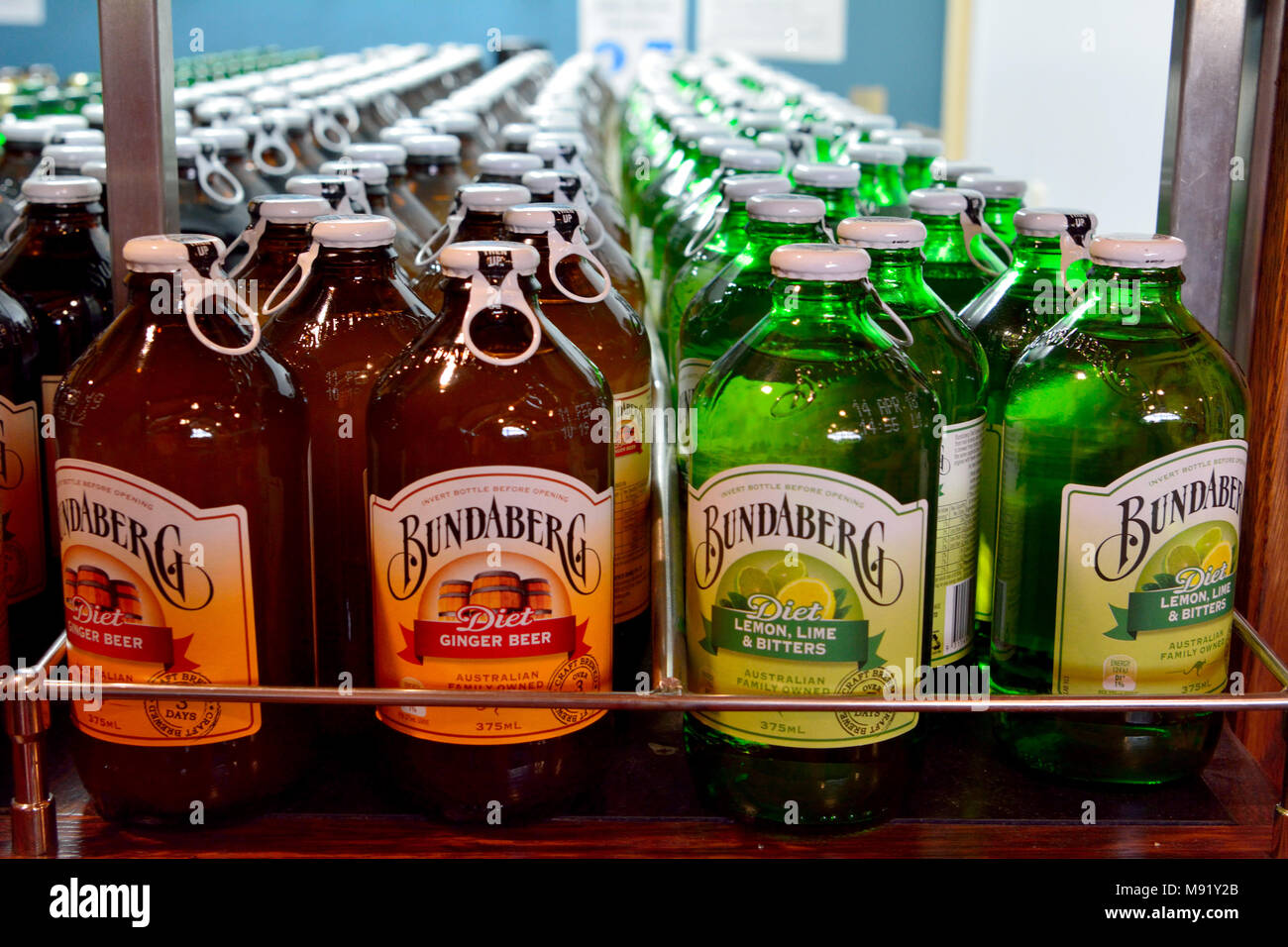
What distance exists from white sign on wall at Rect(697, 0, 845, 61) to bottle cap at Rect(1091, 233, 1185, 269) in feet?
20.4

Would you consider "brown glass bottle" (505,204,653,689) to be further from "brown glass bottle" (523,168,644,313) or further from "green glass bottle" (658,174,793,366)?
"green glass bottle" (658,174,793,366)

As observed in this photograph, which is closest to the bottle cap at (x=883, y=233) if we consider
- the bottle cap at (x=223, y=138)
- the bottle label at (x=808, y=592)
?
the bottle label at (x=808, y=592)

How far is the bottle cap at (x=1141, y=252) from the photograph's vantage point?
0.94 meters

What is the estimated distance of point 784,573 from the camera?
36.2 inches

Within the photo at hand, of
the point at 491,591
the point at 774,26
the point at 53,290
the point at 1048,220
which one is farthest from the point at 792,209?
the point at 774,26

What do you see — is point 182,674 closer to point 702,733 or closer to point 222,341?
point 222,341

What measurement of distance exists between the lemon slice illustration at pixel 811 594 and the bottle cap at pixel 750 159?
2.54 feet

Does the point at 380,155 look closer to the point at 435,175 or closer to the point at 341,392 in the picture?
the point at 435,175

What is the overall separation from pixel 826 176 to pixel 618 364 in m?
0.27

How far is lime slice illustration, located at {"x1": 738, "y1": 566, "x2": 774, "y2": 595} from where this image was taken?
0.93 m

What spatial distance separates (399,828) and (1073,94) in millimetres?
4104

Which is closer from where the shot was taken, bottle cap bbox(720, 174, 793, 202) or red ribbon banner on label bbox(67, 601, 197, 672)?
red ribbon banner on label bbox(67, 601, 197, 672)

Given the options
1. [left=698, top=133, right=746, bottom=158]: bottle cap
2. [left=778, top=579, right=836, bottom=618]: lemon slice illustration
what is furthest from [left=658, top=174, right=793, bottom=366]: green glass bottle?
[left=778, top=579, right=836, bottom=618]: lemon slice illustration

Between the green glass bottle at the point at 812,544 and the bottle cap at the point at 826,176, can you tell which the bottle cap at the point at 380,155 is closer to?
the bottle cap at the point at 826,176
